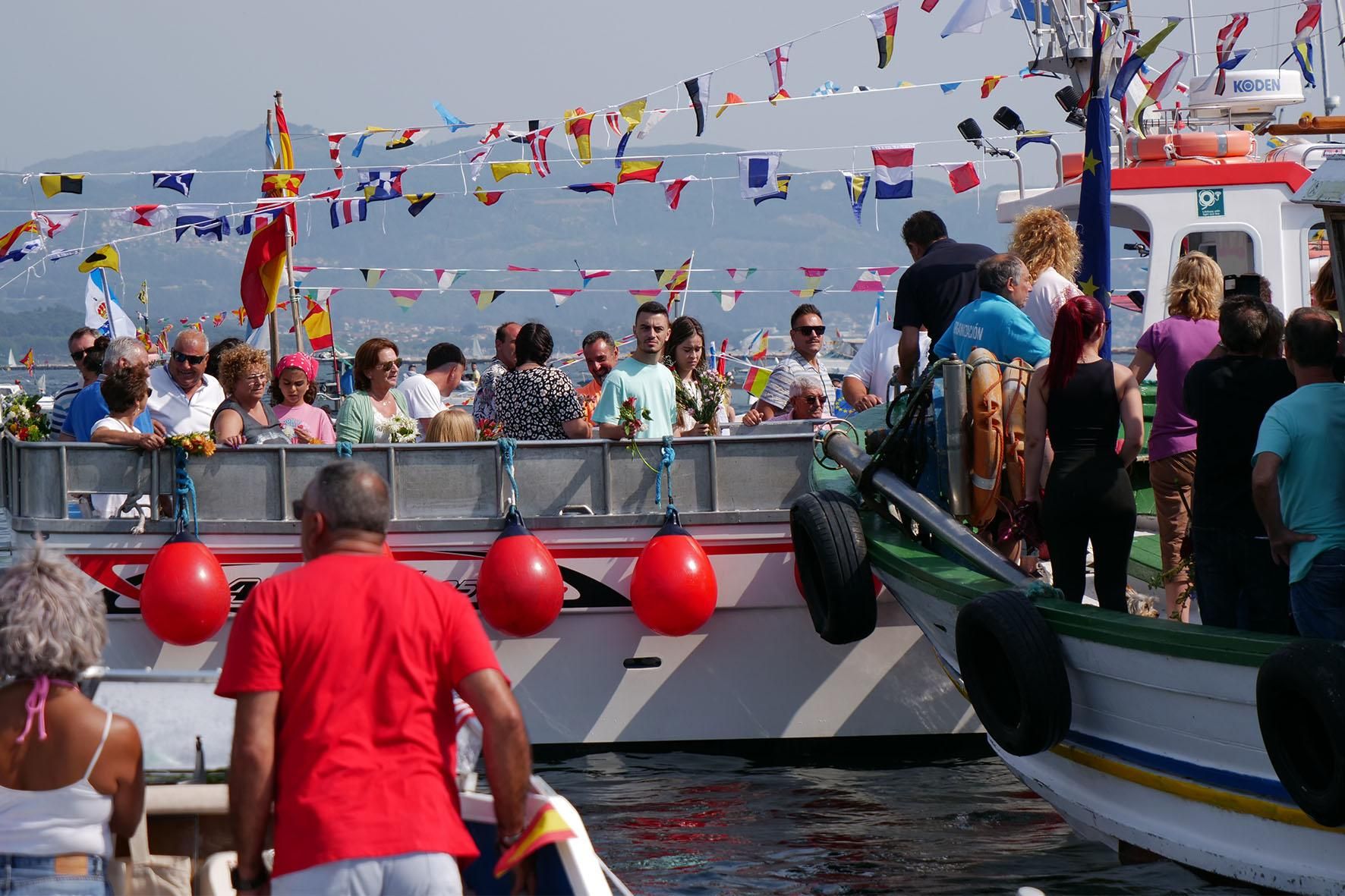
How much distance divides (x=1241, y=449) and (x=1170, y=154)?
4.82 m

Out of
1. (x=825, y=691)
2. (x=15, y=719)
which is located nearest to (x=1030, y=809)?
(x=825, y=691)

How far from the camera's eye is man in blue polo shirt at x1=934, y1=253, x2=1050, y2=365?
22.2 ft

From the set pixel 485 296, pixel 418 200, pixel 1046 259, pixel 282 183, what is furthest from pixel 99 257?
pixel 1046 259

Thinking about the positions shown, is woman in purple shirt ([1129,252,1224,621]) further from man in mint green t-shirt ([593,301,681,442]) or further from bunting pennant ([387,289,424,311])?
bunting pennant ([387,289,424,311])

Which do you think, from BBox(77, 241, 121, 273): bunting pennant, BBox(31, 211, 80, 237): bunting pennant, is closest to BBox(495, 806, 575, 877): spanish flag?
BBox(77, 241, 121, 273): bunting pennant

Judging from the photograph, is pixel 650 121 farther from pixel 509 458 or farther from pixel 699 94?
pixel 509 458

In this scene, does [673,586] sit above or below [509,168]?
below

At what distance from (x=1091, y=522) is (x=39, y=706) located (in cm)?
393

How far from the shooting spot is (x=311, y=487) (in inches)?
142

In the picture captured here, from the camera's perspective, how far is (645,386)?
8.50m

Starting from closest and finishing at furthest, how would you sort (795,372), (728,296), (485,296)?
1. (795,372)
2. (485,296)
3. (728,296)

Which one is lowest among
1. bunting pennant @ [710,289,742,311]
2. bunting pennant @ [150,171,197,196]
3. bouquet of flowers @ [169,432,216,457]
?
bouquet of flowers @ [169,432,216,457]

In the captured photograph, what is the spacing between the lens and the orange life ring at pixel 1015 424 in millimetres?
6676

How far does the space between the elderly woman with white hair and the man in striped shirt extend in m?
6.04
